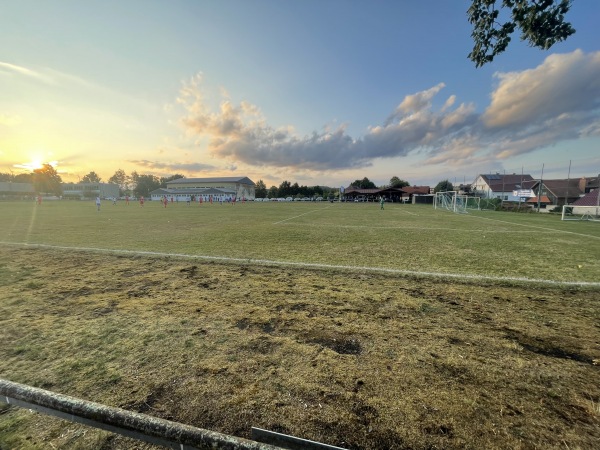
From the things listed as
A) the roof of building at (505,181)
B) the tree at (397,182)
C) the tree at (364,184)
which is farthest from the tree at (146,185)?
the roof of building at (505,181)

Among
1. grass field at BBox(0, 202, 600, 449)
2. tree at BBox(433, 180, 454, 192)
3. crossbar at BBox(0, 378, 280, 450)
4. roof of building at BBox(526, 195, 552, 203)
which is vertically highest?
tree at BBox(433, 180, 454, 192)

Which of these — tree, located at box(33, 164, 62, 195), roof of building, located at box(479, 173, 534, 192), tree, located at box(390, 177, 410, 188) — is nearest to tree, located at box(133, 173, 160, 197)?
tree, located at box(33, 164, 62, 195)

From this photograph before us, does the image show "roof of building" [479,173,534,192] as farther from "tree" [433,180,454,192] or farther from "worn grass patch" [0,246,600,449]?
"worn grass patch" [0,246,600,449]

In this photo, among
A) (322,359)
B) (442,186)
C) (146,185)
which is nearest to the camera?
(322,359)

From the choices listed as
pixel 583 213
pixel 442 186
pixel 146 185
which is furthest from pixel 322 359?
pixel 146 185

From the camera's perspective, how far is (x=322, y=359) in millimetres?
2865

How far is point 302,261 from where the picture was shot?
7.23 m

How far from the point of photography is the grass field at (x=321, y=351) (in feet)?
6.72

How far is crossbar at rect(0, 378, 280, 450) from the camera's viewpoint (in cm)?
131

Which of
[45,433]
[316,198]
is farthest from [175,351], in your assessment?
[316,198]

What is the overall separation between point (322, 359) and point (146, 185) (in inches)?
5664

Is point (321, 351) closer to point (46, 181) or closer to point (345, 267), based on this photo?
point (345, 267)

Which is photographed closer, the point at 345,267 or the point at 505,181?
the point at 345,267

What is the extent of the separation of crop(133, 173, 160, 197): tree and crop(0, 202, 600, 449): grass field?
443 feet
